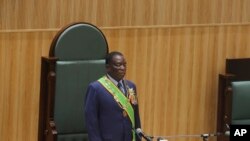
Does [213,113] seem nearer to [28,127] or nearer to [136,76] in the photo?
[136,76]

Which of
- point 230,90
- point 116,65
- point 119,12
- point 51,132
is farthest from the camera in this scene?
point 230,90

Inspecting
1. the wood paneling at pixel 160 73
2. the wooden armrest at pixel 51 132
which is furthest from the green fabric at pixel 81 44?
the wooden armrest at pixel 51 132

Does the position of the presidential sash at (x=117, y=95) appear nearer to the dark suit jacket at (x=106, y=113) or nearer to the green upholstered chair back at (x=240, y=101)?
the dark suit jacket at (x=106, y=113)

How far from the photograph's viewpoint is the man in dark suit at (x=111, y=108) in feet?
12.4

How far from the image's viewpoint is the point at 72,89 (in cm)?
440

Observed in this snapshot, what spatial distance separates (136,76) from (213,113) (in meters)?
0.61

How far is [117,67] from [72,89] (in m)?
0.68


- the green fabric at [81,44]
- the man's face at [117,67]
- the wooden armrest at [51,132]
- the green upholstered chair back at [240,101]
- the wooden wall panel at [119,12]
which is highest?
the wooden wall panel at [119,12]

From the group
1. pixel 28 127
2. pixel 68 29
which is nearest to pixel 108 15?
pixel 68 29

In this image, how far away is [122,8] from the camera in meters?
4.70

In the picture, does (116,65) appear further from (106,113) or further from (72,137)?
(72,137)

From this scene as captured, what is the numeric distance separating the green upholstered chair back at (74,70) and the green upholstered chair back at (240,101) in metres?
0.94

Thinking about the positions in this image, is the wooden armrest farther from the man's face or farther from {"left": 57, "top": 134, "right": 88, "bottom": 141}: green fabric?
the man's face

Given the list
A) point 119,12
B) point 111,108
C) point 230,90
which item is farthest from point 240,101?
point 111,108
